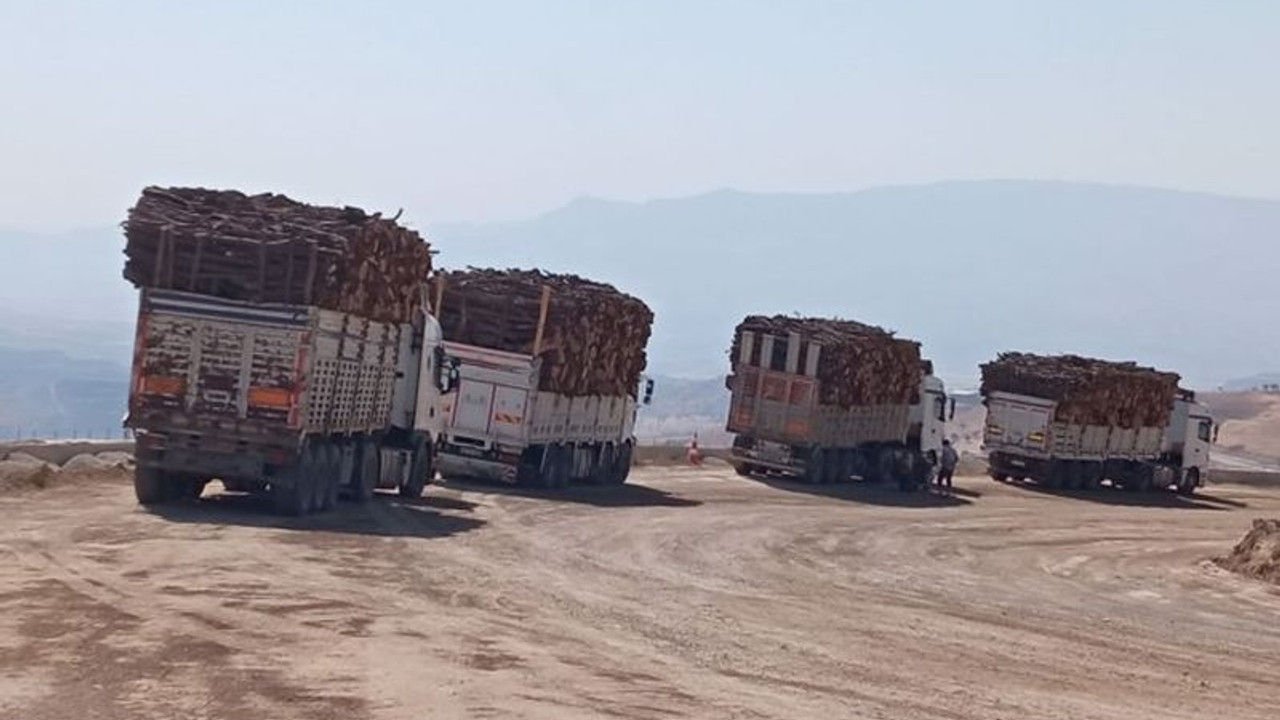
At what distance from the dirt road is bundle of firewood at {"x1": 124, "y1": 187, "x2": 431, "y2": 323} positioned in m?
2.83

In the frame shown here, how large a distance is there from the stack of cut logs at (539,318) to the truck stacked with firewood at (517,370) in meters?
0.02

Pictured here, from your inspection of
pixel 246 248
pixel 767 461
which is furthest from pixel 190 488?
pixel 767 461

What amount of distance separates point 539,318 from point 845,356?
14960 millimetres

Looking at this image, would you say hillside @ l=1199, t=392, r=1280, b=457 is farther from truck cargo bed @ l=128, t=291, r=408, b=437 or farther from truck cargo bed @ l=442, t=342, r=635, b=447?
truck cargo bed @ l=128, t=291, r=408, b=437

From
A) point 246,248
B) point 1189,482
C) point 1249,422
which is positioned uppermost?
point 1249,422

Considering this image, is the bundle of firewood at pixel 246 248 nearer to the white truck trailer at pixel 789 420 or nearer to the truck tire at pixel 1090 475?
the white truck trailer at pixel 789 420

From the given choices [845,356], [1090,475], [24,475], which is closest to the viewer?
Answer: [24,475]

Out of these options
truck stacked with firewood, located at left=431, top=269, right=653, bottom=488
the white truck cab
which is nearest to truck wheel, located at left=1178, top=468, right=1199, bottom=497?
the white truck cab

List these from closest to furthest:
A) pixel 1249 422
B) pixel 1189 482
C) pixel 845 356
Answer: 1. pixel 845 356
2. pixel 1189 482
3. pixel 1249 422

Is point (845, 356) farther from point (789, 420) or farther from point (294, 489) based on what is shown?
point (294, 489)

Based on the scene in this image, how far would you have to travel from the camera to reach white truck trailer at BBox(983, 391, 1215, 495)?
62.6 m

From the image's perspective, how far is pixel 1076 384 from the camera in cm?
6234

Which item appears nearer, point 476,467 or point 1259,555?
point 1259,555

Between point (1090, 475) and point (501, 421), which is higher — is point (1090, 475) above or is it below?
above
